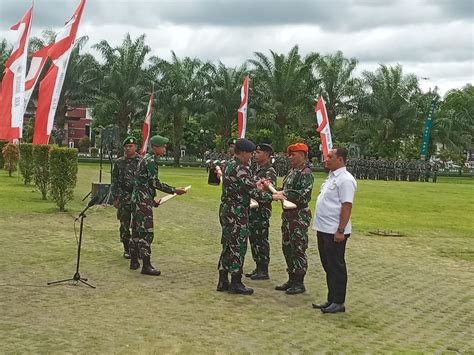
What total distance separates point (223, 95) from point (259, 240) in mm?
36712

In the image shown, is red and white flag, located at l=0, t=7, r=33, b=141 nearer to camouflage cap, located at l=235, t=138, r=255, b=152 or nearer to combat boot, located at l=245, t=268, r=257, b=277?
combat boot, located at l=245, t=268, r=257, b=277

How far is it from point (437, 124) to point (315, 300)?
141 feet

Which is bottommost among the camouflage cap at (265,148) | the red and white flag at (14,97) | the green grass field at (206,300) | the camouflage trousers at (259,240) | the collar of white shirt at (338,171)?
the green grass field at (206,300)

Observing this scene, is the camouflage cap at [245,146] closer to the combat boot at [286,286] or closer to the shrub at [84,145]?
the combat boot at [286,286]

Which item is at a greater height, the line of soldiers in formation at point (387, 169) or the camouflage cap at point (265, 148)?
the camouflage cap at point (265, 148)

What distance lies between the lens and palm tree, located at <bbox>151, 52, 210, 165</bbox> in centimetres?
4419

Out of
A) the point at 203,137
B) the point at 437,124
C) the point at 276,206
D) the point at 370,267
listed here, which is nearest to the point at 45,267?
the point at 370,267

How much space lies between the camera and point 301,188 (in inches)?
278

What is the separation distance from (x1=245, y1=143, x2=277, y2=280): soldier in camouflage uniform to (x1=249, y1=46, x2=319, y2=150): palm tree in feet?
110

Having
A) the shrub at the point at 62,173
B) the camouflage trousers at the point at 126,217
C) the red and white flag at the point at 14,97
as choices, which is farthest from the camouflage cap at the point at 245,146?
the shrub at the point at 62,173

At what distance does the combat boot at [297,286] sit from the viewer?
721cm

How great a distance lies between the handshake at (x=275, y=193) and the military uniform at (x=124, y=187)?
230 cm

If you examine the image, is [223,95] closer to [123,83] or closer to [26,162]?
[123,83]

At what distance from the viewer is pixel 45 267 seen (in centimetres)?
822
